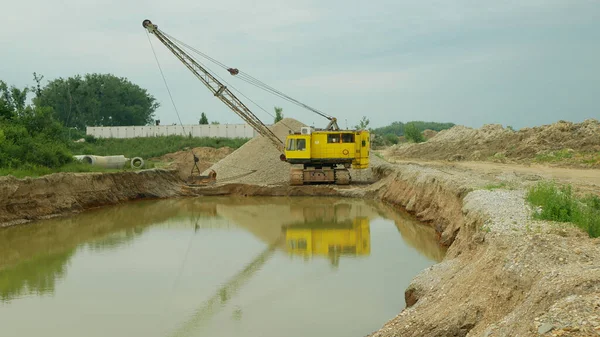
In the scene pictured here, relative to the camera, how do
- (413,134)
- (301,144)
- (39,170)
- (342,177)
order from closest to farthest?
Answer: (39,170), (301,144), (342,177), (413,134)

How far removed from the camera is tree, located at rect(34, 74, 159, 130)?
66812 millimetres

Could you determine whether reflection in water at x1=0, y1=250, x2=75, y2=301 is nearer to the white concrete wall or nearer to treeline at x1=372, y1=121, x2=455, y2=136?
the white concrete wall

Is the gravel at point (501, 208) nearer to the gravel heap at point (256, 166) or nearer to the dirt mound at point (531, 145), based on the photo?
the dirt mound at point (531, 145)

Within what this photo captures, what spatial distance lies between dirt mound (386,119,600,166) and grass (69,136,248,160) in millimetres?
19053

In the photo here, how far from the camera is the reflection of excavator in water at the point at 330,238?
1339 cm

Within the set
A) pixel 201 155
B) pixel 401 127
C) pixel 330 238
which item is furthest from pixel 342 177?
pixel 401 127

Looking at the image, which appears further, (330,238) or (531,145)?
(531,145)

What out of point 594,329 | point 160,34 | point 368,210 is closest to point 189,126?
point 160,34

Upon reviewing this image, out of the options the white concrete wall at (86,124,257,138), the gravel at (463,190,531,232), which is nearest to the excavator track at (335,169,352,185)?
the gravel at (463,190,531,232)

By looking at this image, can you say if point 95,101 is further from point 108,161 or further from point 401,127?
point 401,127

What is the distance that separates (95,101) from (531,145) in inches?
2017

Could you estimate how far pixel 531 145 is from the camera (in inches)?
1259

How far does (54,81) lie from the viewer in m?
69.5

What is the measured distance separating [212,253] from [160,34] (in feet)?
59.1
